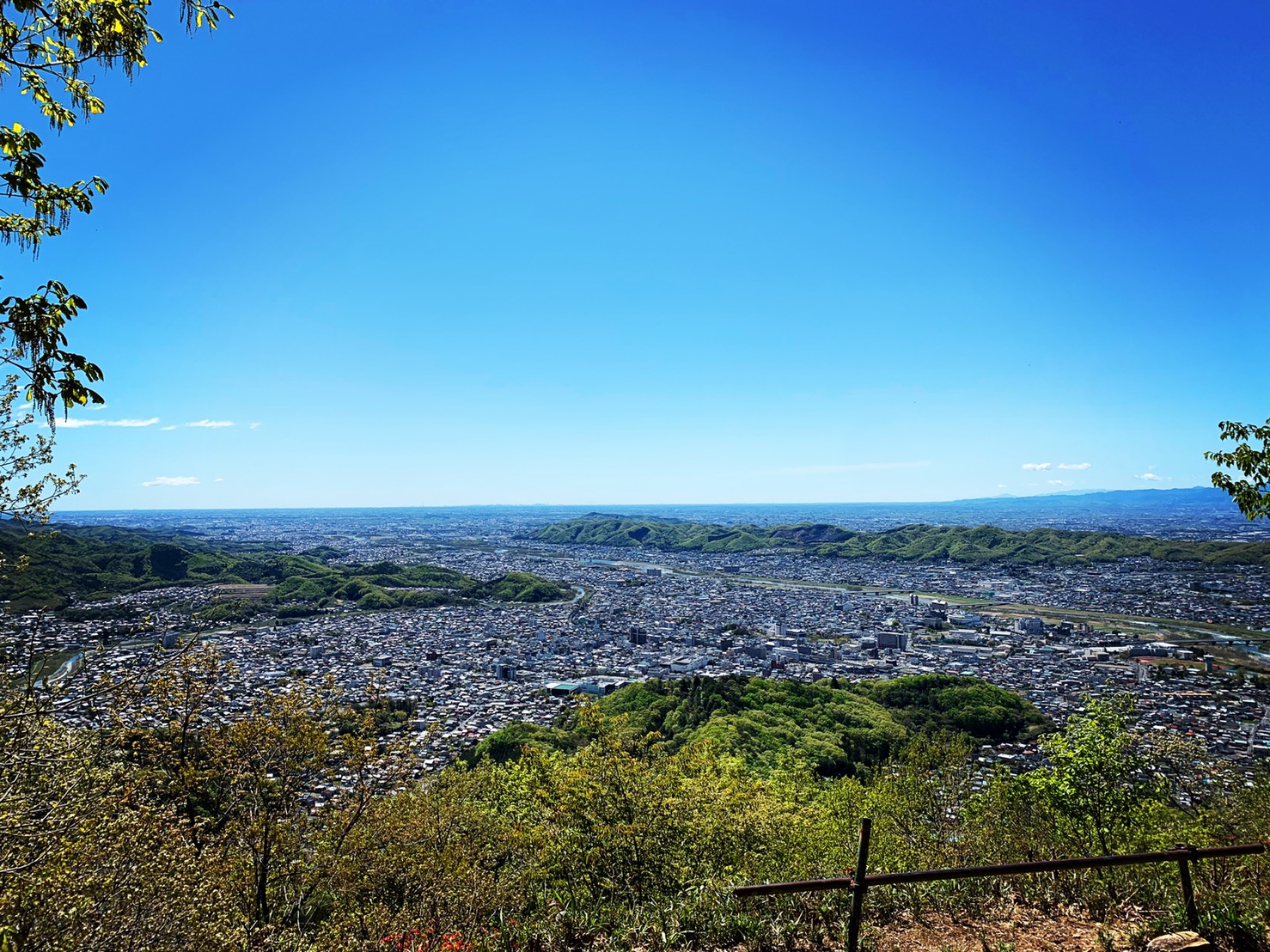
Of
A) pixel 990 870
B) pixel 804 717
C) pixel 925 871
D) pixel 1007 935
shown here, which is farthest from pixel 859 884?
pixel 804 717

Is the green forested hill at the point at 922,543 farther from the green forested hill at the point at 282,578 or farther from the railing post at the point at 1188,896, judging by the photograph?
the railing post at the point at 1188,896

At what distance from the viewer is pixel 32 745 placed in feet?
13.7

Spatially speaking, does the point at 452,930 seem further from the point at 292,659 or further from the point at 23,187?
the point at 292,659

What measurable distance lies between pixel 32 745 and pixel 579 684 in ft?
109

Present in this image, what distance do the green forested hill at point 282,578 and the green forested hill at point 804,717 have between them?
40591 mm

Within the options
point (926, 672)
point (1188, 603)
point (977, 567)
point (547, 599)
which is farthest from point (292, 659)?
point (977, 567)

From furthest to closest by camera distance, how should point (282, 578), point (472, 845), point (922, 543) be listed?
point (922, 543) → point (282, 578) → point (472, 845)

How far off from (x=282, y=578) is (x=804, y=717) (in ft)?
227

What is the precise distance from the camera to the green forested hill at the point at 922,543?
86.6 m

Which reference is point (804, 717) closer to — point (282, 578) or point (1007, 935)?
point (1007, 935)

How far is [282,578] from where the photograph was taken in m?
73.8

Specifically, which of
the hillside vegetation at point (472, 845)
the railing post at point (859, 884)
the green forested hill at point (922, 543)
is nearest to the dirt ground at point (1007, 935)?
the hillside vegetation at point (472, 845)

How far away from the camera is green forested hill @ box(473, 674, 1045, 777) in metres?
23.7

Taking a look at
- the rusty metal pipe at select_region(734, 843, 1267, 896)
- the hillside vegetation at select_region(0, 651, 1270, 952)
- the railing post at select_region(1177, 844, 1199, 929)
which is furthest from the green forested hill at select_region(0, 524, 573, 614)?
the railing post at select_region(1177, 844, 1199, 929)
